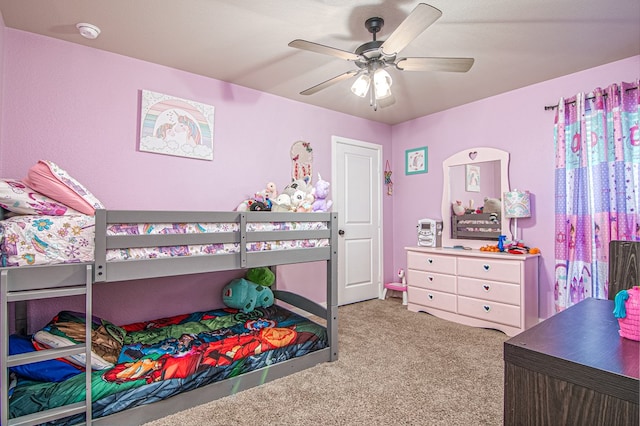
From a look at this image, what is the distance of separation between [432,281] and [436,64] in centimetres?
234

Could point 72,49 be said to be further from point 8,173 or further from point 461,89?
point 461,89

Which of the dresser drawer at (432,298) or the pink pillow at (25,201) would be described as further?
the dresser drawer at (432,298)

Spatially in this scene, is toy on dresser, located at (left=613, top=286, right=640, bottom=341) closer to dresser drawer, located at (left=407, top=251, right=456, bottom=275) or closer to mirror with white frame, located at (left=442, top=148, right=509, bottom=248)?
dresser drawer, located at (left=407, top=251, right=456, bottom=275)

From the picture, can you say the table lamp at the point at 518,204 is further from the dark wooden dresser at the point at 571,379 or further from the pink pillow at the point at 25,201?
the pink pillow at the point at 25,201

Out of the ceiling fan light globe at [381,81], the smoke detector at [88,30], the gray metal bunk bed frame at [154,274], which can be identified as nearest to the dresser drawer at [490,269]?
the gray metal bunk bed frame at [154,274]

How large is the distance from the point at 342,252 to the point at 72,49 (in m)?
3.16

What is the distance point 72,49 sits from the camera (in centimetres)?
249

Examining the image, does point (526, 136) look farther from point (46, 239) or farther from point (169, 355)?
point (46, 239)

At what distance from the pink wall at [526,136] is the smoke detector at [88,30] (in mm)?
3501

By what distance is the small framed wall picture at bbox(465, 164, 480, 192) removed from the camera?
3.72 meters

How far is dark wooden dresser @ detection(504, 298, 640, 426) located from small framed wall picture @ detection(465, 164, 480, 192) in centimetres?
298

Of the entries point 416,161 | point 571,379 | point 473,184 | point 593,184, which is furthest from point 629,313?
point 416,161

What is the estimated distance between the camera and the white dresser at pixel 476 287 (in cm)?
297

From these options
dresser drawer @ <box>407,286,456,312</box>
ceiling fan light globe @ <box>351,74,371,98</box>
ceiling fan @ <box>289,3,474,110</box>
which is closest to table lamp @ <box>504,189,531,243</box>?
dresser drawer @ <box>407,286,456,312</box>
